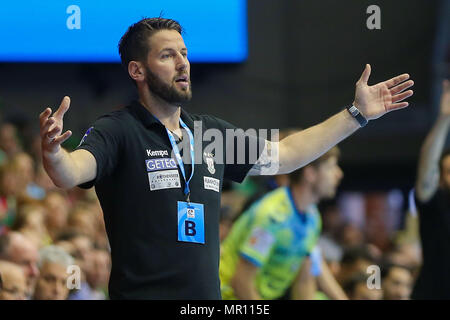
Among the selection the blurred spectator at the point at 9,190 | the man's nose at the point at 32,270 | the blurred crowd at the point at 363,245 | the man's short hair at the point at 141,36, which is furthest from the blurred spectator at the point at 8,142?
the man's short hair at the point at 141,36

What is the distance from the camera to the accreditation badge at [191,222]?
296 centimetres

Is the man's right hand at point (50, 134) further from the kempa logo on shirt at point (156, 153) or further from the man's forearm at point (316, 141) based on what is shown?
the man's forearm at point (316, 141)

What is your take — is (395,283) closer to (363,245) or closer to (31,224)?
(363,245)

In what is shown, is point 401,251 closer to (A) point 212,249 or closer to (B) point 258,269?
(B) point 258,269

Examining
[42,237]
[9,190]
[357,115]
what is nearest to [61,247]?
[42,237]

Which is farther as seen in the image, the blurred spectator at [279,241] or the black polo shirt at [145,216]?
the blurred spectator at [279,241]

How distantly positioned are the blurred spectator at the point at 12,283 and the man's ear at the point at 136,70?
5.46 feet

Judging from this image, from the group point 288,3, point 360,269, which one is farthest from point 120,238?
point 288,3

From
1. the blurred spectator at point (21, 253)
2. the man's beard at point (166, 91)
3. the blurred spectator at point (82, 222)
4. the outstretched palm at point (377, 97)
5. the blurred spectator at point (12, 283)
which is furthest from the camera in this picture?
the blurred spectator at point (82, 222)

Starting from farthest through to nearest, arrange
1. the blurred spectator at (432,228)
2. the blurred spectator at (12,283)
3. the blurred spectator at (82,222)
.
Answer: the blurred spectator at (82,222) < the blurred spectator at (432,228) < the blurred spectator at (12,283)

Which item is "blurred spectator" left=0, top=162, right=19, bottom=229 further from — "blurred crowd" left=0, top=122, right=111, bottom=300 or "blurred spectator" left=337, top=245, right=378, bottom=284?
"blurred spectator" left=337, top=245, right=378, bottom=284

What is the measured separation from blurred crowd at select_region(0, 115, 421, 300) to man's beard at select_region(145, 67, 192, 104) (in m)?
1.66
